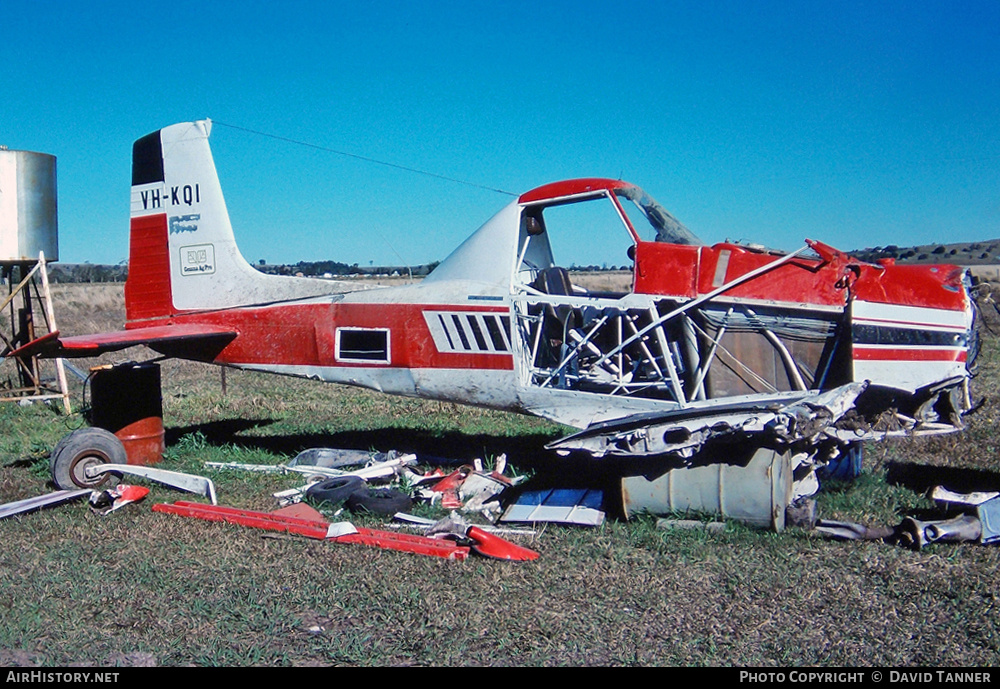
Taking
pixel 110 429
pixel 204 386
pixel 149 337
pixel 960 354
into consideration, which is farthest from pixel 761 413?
pixel 204 386

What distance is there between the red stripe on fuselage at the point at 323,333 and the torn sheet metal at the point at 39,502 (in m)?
1.99

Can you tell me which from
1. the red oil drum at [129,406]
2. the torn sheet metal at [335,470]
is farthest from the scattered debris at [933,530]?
the red oil drum at [129,406]

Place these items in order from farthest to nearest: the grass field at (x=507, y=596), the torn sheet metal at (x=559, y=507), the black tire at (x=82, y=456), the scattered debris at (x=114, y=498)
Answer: the black tire at (x=82, y=456), the scattered debris at (x=114, y=498), the torn sheet metal at (x=559, y=507), the grass field at (x=507, y=596)

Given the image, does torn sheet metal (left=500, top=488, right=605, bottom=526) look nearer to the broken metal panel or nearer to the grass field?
the grass field

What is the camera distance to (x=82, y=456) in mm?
7227

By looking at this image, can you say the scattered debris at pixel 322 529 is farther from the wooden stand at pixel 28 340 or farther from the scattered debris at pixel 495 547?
the wooden stand at pixel 28 340

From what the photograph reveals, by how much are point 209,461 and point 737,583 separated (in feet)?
18.5

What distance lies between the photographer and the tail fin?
27.7 ft

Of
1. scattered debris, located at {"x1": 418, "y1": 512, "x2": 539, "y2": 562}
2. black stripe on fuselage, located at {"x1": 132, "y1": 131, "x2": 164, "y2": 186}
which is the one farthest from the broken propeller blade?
black stripe on fuselage, located at {"x1": 132, "y1": 131, "x2": 164, "y2": 186}

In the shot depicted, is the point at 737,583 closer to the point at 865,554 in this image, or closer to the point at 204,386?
the point at 865,554

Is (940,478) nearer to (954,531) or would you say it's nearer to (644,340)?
(954,531)

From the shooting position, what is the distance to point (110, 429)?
7.96 metres

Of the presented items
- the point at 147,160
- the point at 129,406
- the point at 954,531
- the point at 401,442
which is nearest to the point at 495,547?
the point at 954,531

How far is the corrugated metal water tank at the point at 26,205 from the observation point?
12234 millimetres
